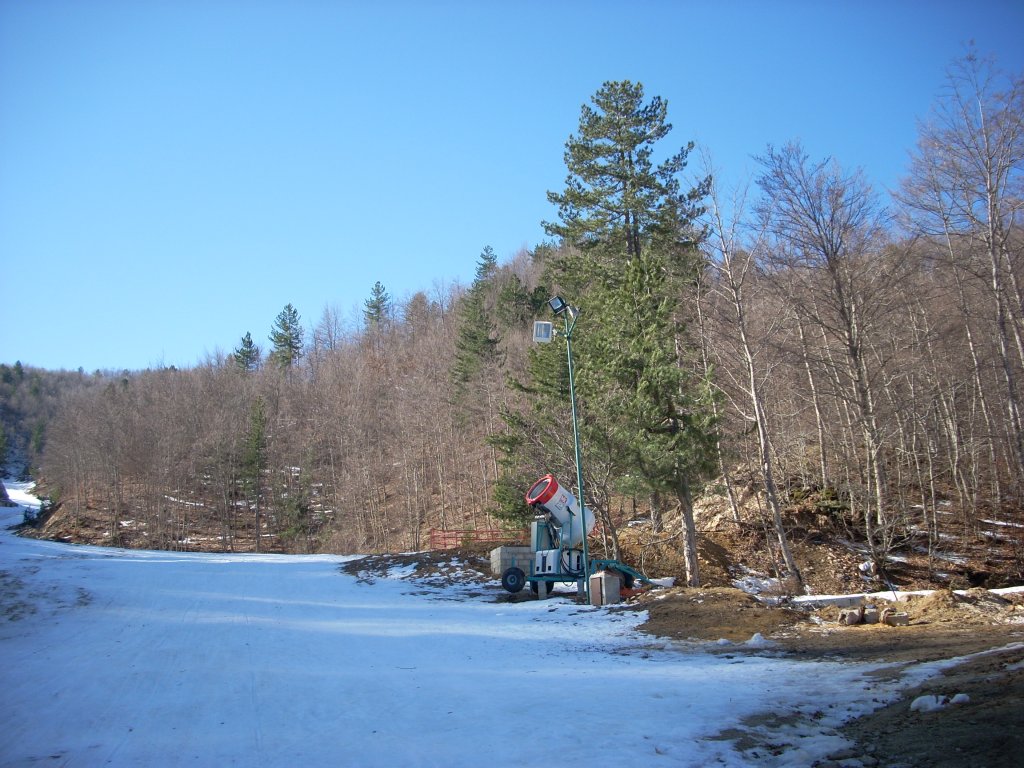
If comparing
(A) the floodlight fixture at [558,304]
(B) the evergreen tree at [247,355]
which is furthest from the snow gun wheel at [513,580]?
(B) the evergreen tree at [247,355]

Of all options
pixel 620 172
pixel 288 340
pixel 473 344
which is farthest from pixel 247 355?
pixel 620 172

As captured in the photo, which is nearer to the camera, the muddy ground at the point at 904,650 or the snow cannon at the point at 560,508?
the muddy ground at the point at 904,650

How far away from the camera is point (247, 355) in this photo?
8262cm

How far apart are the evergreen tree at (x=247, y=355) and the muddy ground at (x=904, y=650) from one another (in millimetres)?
72348

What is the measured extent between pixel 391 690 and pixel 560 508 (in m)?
9.80

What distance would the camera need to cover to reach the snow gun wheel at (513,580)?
18.0 meters

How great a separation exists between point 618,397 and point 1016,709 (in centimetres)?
1377

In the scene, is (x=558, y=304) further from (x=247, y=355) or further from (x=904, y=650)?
(x=247, y=355)

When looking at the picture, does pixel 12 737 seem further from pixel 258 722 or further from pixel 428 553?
pixel 428 553

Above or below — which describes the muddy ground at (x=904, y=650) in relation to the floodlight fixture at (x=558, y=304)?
below

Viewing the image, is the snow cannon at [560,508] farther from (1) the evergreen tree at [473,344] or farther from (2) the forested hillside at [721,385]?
(1) the evergreen tree at [473,344]

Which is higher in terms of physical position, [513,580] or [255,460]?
[255,460]

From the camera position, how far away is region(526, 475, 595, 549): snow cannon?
57.3ft

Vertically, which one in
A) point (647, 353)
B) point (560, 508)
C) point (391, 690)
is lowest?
point (391, 690)
